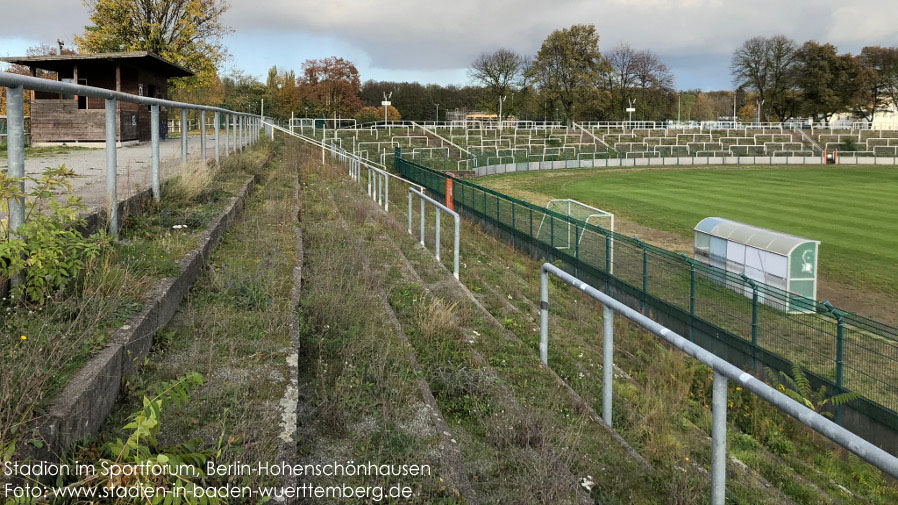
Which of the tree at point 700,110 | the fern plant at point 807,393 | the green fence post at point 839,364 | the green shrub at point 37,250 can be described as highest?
the tree at point 700,110

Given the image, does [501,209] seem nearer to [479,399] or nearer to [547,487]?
[479,399]

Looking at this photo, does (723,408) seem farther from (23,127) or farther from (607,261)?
(607,261)

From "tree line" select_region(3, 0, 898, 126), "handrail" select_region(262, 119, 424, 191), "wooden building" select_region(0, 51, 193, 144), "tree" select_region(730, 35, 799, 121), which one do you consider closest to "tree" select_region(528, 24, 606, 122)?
"tree line" select_region(3, 0, 898, 126)

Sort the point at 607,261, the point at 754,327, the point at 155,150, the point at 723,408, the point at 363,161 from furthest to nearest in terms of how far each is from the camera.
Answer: the point at 363,161 < the point at 607,261 < the point at 754,327 < the point at 155,150 < the point at 723,408

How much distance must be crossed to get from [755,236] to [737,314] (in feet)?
14.8

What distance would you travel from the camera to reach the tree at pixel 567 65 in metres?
89.3

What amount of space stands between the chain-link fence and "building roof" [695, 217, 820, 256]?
183 cm

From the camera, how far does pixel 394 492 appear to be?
3.48 m

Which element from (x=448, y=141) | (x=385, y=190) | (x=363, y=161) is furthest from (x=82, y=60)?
(x=448, y=141)

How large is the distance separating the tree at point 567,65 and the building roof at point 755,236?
250ft

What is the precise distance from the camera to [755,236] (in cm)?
1380

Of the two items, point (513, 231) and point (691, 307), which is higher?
point (513, 231)

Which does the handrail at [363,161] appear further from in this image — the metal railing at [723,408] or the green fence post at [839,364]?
the metal railing at [723,408]

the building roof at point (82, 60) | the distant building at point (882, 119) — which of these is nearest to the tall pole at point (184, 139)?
the building roof at point (82, 60)
